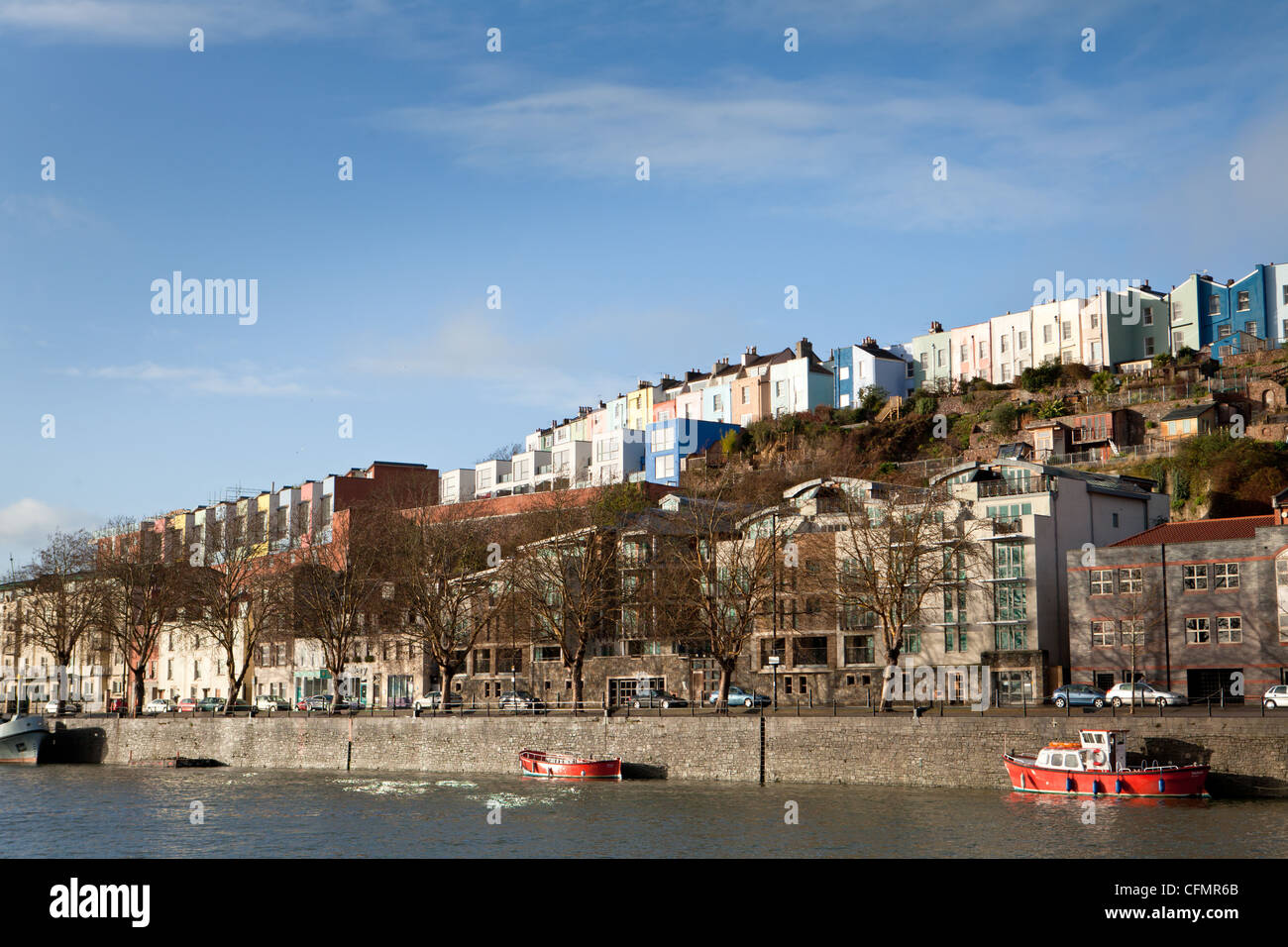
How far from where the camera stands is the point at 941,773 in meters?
47.5

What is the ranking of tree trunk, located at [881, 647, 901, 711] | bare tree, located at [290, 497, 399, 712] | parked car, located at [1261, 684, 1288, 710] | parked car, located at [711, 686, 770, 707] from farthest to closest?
bare tree, located at [290, 497, 399, 712]
parked car, located at [711, 686, 770, 707]
tree trunk, located at [881, 647, 901, 711]
parked car, located at [1261, 684, 1288, 710]

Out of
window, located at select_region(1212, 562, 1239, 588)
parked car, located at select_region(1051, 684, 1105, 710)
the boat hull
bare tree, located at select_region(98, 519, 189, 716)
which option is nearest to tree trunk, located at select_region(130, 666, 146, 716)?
bare tree, located at select_region(98, 519, 189, 716)

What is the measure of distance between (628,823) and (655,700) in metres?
26.3

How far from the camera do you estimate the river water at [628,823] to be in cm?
3438

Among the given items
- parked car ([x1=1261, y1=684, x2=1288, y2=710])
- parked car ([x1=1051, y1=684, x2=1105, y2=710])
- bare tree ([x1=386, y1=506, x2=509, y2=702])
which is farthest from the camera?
bare tree ([x1=386, y1=506, x2=509, y2=702])

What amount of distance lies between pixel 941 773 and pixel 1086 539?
25242mm

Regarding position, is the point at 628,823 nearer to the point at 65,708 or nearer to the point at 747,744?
the point at 747,744

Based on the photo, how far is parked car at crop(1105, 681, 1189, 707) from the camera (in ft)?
173

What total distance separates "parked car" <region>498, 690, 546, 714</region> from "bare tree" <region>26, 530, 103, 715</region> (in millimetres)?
32368

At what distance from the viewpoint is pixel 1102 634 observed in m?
60.5

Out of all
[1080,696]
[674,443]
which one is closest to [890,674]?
[1080,696]

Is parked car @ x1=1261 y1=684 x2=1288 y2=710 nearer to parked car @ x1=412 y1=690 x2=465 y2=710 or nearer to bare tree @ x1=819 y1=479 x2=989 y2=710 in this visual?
bare tree @ x1=819 y1=479 x2=989 y2=710

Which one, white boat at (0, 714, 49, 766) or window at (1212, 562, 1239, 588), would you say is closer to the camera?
window at (1212, 562, 1239, 588)

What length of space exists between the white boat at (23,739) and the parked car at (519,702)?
30.1 m
